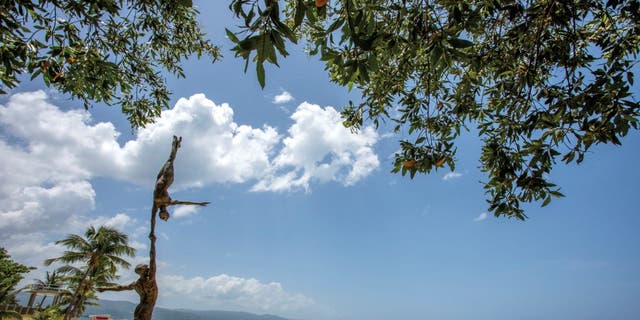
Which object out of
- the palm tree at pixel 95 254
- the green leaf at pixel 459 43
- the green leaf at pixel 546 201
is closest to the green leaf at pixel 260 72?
the green leaf at pixel 459 43

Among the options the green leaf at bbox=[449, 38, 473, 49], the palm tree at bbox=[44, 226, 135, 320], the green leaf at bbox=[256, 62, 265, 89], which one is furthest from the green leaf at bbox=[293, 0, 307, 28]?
the palm tree at bbox=[44, 226, 135, 320]

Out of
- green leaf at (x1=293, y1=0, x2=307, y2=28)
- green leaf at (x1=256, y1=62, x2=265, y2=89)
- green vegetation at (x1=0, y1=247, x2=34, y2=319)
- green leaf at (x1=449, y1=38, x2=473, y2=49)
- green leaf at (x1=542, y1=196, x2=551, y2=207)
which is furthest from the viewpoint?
green vegetation at (x1=0, y1=247, x2=34, y2=319)

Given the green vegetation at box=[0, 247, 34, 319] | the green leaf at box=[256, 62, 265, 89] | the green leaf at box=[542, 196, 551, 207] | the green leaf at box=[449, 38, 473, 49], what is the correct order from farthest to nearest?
the green vegetation at box=[0, 247, 34, 319]
the green leaf at box=[542, 196, 551, 207]
the green leaf at box=[449, 38, 473, 49]
the green leaf at box=[256, 62, 265, 89]

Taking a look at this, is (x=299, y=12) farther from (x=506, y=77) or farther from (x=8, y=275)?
(x=8, y=275)

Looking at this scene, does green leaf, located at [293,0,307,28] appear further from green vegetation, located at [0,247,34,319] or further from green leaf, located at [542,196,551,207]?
green vegetation, located at [0,247,34,319]

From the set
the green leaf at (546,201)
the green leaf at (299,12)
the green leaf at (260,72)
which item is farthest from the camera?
the green leaf at (546,201)

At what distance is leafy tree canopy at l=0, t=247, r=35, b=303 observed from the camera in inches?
920

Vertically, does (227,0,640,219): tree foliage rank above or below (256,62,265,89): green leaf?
above

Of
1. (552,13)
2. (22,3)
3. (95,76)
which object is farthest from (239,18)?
(95,76)

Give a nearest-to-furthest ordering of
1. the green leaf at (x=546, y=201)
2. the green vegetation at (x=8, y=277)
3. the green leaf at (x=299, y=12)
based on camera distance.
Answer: the green leaf at (x=299, y=12), the green leaf at (x=546, y=201), the green vegetation at (x=8, y=277)

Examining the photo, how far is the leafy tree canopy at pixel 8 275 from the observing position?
23.4 m

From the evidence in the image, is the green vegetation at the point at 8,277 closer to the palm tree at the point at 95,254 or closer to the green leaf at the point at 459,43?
the palm tree at the point at 95,254

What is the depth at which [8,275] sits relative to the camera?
24.4 metres

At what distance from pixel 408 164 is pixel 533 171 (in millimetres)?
1227
